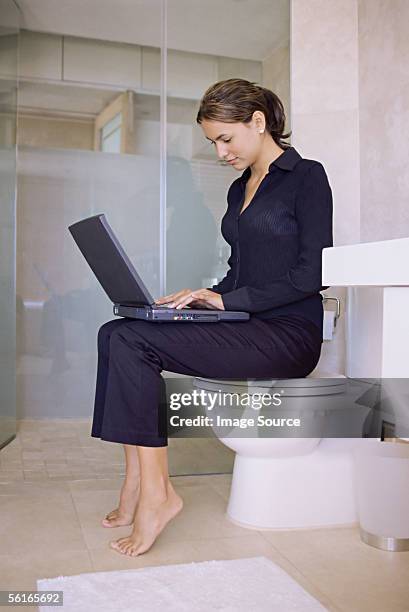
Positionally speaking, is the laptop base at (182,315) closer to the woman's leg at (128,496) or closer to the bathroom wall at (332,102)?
the woman's leg at (128,496)

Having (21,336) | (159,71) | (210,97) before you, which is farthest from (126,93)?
(21,336)

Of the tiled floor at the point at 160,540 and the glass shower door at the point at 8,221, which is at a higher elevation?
the glass shower door at the point at 8,221

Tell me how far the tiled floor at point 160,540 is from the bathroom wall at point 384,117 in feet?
3.68

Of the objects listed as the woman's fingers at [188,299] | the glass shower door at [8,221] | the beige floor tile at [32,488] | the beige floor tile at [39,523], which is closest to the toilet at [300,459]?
the woman's fingers at [188,299]

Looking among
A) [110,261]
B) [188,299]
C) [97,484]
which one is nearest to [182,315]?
[188,299]

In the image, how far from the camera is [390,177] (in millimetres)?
2641

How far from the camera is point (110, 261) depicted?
199cm

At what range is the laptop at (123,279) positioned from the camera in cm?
193

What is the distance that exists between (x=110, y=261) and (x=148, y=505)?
0.66 metres

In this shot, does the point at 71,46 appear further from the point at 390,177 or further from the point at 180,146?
the point at 390,177

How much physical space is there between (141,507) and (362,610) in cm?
63

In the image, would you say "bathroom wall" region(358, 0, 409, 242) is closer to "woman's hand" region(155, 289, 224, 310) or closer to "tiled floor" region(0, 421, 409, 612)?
"woman's hand" region(155, 289, 224, 310)

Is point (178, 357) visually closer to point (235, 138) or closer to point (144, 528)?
point (144, 528)

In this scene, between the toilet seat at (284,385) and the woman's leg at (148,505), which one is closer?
the woman's leg at (148,505)
